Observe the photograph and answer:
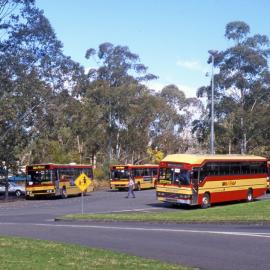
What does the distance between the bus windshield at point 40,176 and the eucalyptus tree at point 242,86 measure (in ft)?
73.5

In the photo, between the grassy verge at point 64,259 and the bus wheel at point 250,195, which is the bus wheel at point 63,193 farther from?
the grassy verge at point 64,259

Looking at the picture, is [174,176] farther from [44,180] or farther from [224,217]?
[44,180]

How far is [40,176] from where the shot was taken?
43.3 meters

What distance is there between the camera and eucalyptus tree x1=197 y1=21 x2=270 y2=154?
57969 millimetres

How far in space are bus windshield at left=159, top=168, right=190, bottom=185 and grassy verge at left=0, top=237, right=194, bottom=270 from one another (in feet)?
60.2

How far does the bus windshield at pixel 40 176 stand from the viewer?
43219mm

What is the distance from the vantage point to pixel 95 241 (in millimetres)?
15234

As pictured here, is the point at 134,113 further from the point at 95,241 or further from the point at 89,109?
the point at 95,241

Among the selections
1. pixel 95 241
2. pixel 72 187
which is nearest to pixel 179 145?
pixel 72 187

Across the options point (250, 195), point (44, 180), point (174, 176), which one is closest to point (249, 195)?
point (250, 195)

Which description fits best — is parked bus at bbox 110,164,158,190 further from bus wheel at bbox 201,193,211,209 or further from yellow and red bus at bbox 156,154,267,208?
bus wheel at bbox 201,193,211,209

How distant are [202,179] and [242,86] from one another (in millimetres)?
29590

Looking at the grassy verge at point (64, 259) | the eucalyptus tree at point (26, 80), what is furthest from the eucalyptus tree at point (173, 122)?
the grassy verge at point (64, 259)

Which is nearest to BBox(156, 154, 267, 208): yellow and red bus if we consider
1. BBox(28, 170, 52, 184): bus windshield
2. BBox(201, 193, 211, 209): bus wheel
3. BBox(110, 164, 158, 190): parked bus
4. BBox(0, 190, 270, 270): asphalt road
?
BBox(201, 193, 211, 209): bus wheel
